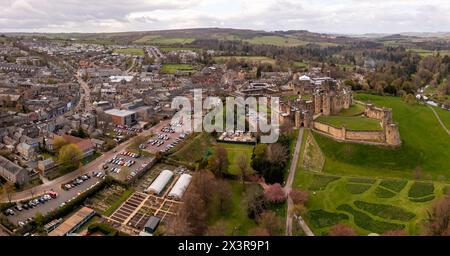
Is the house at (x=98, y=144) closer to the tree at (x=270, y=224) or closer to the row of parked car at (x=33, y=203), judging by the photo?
the row of parked car at (x=33, y=203)

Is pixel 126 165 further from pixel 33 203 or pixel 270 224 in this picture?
pixel 270 224

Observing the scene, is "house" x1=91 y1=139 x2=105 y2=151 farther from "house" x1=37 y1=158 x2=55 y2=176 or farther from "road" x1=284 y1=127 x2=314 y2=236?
"road" x1=284 y1=127 x2=314 y2=236

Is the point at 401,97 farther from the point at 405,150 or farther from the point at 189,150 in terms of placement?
the point at 189,150

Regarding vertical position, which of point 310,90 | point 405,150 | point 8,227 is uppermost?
point 310,90

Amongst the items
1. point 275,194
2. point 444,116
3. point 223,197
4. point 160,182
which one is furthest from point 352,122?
point 160,182

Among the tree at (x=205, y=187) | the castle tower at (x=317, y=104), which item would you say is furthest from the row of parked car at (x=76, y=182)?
the castle tower at (x=317, y=104)

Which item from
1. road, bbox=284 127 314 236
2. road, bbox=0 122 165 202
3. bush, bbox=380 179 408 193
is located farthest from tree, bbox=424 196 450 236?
road, bbox=0 122 165 202

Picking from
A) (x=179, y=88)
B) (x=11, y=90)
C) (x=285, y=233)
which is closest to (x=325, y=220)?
(x=285, y=233)
